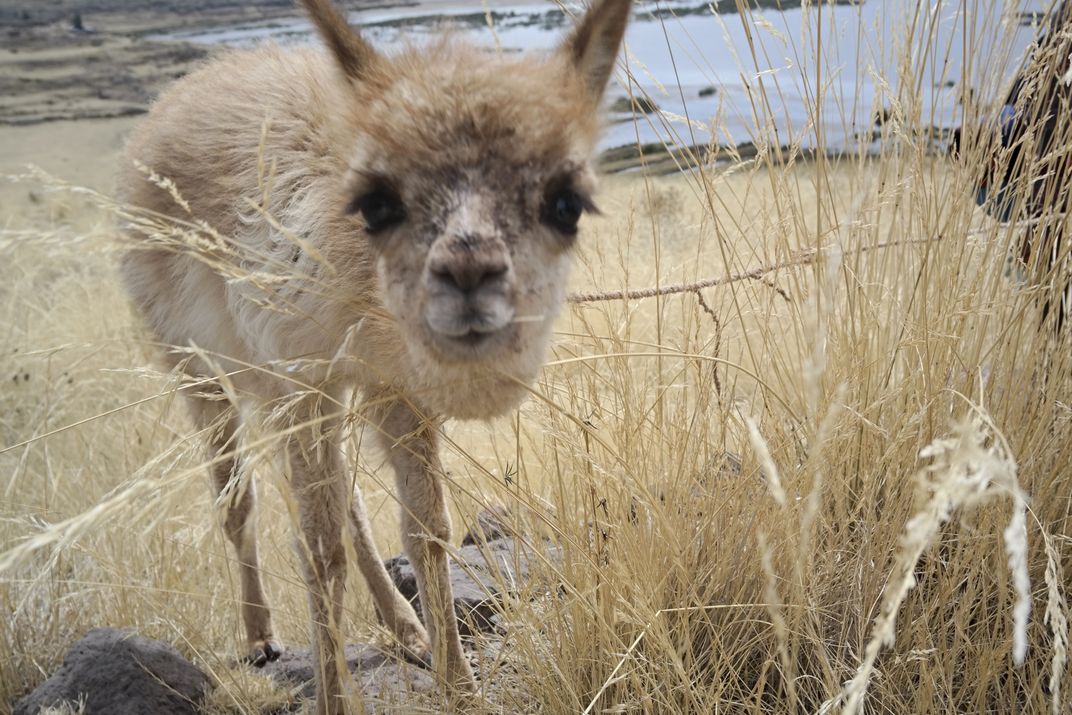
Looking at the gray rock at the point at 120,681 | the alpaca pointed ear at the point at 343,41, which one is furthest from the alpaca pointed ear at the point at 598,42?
the gray rock at the point at 120,681

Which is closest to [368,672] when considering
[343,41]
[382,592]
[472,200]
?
[382,592]

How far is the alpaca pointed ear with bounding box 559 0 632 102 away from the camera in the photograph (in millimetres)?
2104

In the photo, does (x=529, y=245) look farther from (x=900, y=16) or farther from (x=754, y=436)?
(x=900, y=16)

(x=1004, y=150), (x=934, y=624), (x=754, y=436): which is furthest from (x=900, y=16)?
(x=754, y=436)

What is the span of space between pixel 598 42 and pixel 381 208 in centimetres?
77

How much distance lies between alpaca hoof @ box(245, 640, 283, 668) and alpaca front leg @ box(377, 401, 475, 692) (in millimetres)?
966

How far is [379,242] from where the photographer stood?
194 cm

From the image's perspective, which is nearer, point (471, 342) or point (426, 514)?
point (471, 342)

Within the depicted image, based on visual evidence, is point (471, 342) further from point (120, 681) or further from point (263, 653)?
point (263, 653)

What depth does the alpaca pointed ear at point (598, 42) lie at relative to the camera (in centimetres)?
210

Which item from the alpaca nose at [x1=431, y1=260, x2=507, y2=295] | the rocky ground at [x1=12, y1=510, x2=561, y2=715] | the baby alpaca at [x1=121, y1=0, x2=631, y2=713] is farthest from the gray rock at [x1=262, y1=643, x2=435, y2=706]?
the alpaca nose at [x1=431, y1=260, x2=507, y2=295]

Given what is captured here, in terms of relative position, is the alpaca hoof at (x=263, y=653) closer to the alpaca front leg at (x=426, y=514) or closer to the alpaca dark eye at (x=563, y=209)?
the alpaca front leg at (x=426, y=514)

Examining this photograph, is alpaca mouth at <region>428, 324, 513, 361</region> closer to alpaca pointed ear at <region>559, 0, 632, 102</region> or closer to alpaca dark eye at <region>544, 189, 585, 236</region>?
alpaca dark eye at <region>544, 189, 585, 236</region>

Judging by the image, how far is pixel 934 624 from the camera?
2223 mm
